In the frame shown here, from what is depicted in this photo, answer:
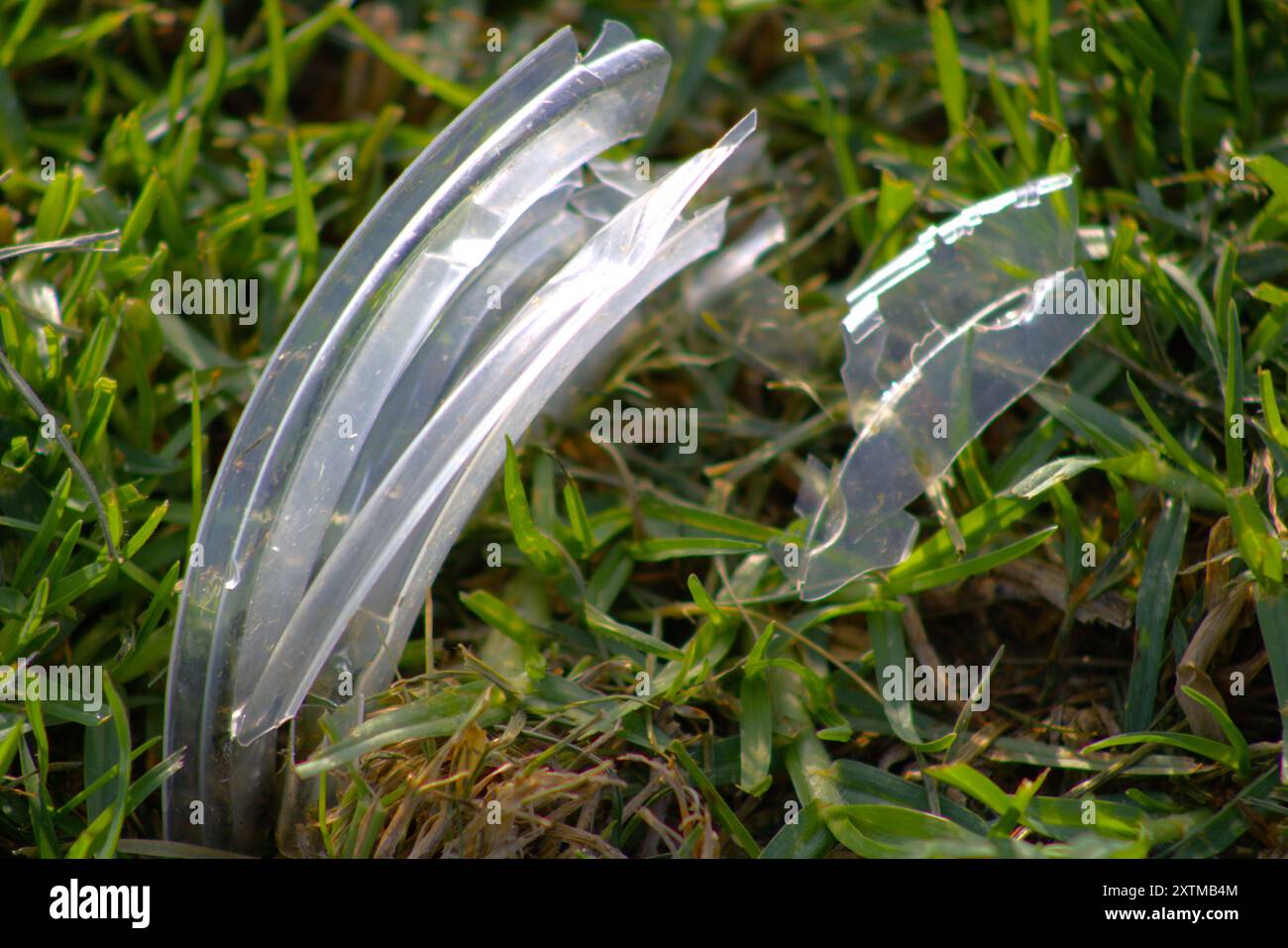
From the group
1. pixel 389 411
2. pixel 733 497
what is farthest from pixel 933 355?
pixel 389 411

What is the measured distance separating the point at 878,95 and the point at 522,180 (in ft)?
3.57

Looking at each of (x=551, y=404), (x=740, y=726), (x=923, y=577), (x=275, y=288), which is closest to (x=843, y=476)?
(x=923, y=577)

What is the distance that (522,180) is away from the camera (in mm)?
1550

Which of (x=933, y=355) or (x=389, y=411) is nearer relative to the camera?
(x=389, y=411)
